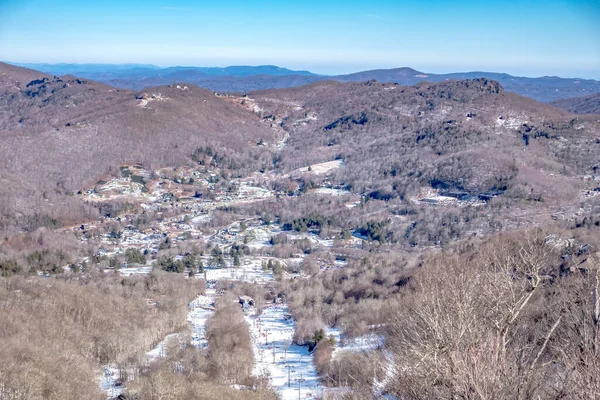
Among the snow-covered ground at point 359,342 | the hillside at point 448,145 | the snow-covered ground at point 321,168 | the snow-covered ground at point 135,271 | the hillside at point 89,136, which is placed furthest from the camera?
the snow-covered ground at point 321,168

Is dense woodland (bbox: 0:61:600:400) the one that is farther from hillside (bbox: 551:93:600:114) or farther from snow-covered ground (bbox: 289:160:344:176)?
hillside (bbox: 551:93:600:114)

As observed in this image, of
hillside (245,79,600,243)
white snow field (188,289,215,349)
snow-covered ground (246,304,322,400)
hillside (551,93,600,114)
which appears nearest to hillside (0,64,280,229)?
hillside (245,79,600,243)

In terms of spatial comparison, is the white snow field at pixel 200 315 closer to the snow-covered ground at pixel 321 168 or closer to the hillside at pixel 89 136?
the hillside at pixel 89 136

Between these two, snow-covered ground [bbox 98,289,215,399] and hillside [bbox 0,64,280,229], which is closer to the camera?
snow-covered ground [bbox 98,289,215,399]

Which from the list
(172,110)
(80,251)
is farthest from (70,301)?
(172,110)

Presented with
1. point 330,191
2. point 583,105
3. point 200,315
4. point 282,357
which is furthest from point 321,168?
point 583,105

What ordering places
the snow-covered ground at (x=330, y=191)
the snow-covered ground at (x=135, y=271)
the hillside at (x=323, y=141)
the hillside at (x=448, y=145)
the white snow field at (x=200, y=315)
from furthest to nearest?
the snow-covered ground at (x=330, y=191), the hillside at (x=323, y=141), the hillside at (x=448, y=145), the snow-covered ground at (x=135, y=271), the white snow field at (x=200, y=315)

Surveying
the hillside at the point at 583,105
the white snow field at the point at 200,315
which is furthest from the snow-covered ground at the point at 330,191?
the hillside at the point at 583,105

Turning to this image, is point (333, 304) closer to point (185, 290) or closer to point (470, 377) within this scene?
point (185, 290)
